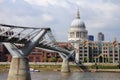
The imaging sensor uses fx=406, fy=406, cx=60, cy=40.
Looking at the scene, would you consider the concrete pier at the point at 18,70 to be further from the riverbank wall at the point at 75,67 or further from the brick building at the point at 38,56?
the brick building at the point at 38,56

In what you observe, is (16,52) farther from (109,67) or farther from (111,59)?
(111,59)

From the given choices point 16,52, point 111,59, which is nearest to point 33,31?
point 16,52

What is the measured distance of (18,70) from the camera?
69250 millimetres

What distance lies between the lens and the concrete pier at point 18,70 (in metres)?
69.1

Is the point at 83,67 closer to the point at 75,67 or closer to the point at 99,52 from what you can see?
the point at 75,67

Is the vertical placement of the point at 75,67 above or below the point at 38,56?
below

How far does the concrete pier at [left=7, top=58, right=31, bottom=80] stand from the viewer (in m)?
69.1

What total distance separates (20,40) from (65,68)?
79.7 metres

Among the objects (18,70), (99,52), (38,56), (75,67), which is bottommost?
(18,70)

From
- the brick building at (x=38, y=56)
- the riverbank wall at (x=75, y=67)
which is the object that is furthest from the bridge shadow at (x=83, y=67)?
the brick building at (x=38, y=56)

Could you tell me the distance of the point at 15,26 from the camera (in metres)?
66.5

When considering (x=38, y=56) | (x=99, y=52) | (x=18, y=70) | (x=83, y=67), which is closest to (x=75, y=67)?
(x=83, y=67)

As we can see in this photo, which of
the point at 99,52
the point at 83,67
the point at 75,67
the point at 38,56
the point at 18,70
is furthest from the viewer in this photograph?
the point at 99,52

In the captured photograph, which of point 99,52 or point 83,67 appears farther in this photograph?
point 99,52
